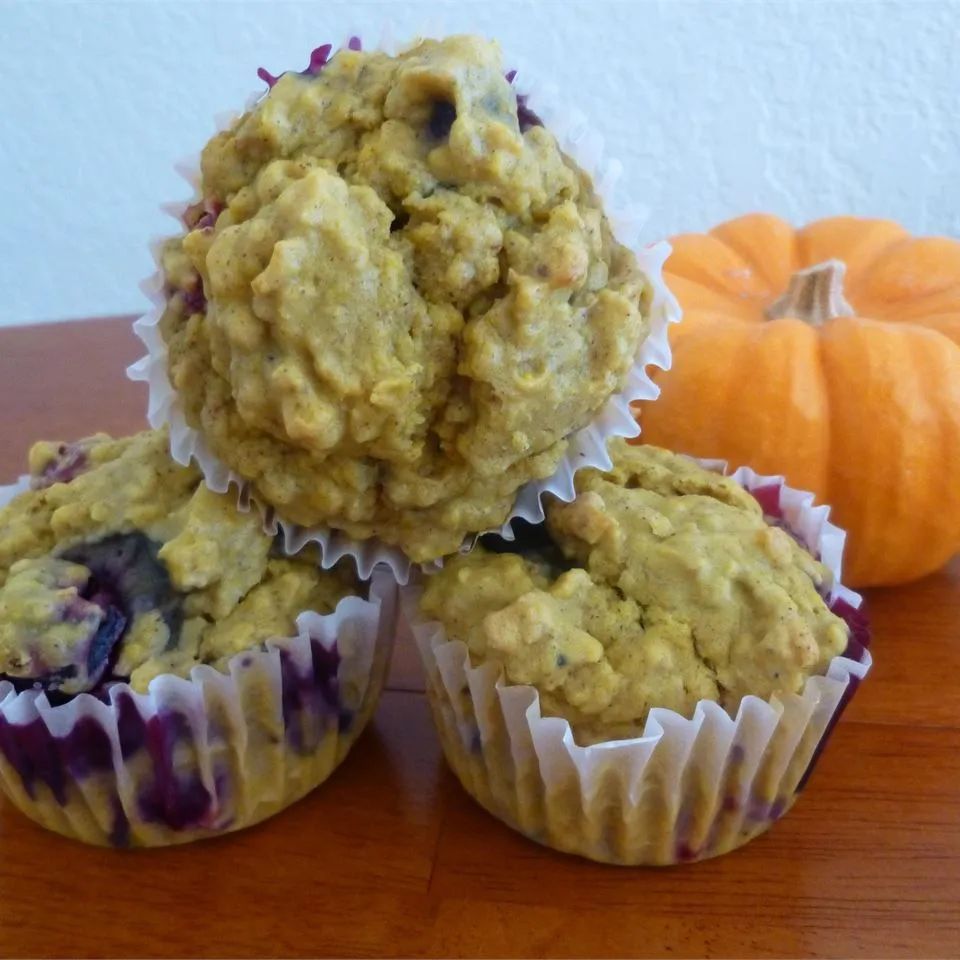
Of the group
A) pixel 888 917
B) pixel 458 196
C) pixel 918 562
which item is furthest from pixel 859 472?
pixel 458 196

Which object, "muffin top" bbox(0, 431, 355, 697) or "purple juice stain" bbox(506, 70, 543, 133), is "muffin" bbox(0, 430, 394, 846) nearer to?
"muffin top" bbox(0, 431, 355, 697)

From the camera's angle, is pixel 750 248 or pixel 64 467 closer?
pixel 64 467

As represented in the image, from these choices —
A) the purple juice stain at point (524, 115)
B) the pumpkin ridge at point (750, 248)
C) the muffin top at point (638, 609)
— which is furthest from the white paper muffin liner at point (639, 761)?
the pumpkin ridge at point (750, 248)

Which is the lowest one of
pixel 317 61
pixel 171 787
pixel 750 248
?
pixel 171 787

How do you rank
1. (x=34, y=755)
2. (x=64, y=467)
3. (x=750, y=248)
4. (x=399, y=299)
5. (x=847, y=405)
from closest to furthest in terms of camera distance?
(x=399, y=299) < (x=34, y=755) < (x=64, y=467) < (x=847, y=405) < (x=750, y=248)

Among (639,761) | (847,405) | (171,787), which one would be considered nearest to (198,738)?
(171,787)

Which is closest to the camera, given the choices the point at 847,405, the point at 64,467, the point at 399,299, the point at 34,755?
the point at 399,299

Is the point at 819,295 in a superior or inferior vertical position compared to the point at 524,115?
inferior

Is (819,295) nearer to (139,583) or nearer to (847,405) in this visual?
(847,405)
